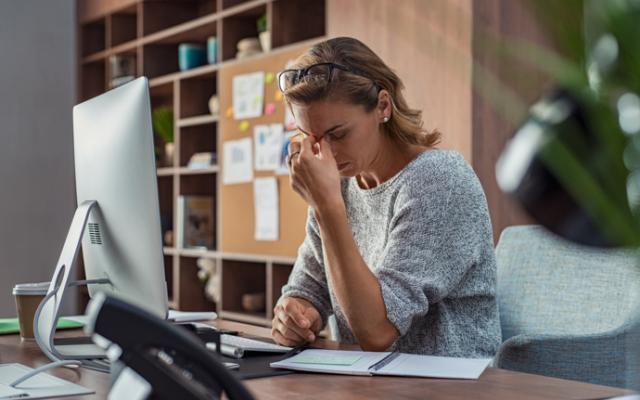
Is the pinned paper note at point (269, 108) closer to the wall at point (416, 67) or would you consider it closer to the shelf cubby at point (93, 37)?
the wall at point (416, 67)

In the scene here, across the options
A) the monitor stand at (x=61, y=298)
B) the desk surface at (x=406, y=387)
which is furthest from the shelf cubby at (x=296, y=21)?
the desk surface at (x=406, y=387)

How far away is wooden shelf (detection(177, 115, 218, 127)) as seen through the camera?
450cm

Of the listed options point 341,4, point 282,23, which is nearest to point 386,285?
point 341,4

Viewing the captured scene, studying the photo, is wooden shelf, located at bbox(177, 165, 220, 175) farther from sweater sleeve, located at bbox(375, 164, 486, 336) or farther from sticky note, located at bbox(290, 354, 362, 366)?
sticky note, located at bbox(290, 354, 362, 366)

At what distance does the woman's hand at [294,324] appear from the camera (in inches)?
64.1

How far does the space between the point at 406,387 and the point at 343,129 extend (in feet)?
2.49

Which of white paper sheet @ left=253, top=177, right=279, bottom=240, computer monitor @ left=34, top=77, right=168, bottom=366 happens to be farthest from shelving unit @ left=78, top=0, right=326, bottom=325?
computer monitor @ left=34, top=77, right=168, bottom=366

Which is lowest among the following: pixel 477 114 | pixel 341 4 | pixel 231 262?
pixel 231 262

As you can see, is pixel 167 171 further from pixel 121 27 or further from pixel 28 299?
pixel 28 299

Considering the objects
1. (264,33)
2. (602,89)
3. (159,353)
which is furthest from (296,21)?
(602,89)

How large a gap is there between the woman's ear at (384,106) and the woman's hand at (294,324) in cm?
46

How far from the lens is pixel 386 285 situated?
63.1 inches

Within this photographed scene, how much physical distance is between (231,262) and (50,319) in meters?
2.98

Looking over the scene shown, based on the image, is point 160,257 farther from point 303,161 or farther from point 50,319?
point 303,161
